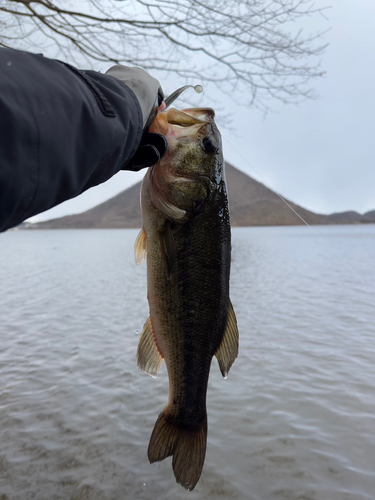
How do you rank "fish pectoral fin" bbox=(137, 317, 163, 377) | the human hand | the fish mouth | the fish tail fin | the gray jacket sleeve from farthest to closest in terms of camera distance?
1. "fish pectoral fin" bbox=(137, 317, 163, 377)
2. the fish tail fin
3. the fish mouth
4. the human hand
5. the gray jacket sleeve

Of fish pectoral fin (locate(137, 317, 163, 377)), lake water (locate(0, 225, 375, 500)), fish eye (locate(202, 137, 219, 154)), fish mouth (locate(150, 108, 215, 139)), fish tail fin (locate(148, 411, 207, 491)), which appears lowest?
lake water (locate(0, 225, 375, 500))

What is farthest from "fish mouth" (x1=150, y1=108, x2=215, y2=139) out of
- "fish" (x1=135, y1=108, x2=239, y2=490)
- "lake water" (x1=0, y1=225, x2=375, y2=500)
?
"lake water" (x1=0, y1=225, x2=375, y2=500)

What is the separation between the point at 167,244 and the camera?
200 centimetres

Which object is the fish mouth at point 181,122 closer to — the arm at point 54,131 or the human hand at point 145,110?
the human hand at point 145,110

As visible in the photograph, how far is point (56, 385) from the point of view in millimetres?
5164

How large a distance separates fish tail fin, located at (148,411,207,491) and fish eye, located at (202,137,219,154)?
1481 mm

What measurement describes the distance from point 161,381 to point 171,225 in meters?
3.76

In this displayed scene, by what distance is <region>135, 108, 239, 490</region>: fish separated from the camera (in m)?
2.02

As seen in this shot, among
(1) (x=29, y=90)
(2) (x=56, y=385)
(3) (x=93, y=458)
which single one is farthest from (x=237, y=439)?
(1) (x=29, y=90)

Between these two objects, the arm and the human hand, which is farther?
the human hand

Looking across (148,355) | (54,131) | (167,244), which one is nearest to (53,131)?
(54,131)

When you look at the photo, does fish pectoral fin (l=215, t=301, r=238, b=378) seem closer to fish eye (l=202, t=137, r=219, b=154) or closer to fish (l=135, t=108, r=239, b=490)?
fish (l=135, t=108, r=239, b=490)

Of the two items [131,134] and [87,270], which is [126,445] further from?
[87,270]

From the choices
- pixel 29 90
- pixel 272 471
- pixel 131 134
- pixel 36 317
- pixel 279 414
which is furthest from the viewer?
pixel 36 317
